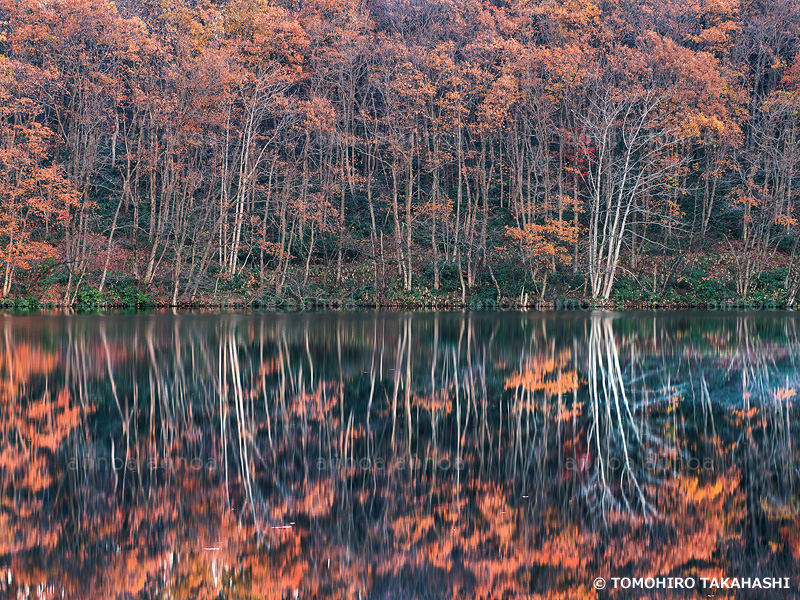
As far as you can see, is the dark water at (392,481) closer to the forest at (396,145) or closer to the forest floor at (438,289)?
the forest floor at (438,289)

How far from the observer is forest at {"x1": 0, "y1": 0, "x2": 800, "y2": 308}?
37.0 metres

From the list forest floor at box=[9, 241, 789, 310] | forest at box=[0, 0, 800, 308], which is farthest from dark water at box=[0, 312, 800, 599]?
forest at box=[0, 0, 800, 308]

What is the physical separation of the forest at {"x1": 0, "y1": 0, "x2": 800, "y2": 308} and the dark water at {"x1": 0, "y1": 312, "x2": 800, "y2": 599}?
→ 88.3ft

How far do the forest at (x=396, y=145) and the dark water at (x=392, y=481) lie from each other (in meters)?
26.9

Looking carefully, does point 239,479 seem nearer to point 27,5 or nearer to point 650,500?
point 650,500

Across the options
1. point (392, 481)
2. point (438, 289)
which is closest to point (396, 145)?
point (438, 289)

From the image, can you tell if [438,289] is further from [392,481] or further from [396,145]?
[392,481]

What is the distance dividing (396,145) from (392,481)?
3515 centimetres

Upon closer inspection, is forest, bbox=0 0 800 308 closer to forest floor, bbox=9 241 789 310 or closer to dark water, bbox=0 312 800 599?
forest floor, bbox=9 241 789 310

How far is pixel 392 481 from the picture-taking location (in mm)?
5590

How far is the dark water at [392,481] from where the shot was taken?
407cm

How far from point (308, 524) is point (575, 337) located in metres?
14.9

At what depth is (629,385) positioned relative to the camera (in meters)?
10.5

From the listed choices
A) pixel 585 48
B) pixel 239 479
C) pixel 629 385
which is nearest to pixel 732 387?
pixel 629 385
